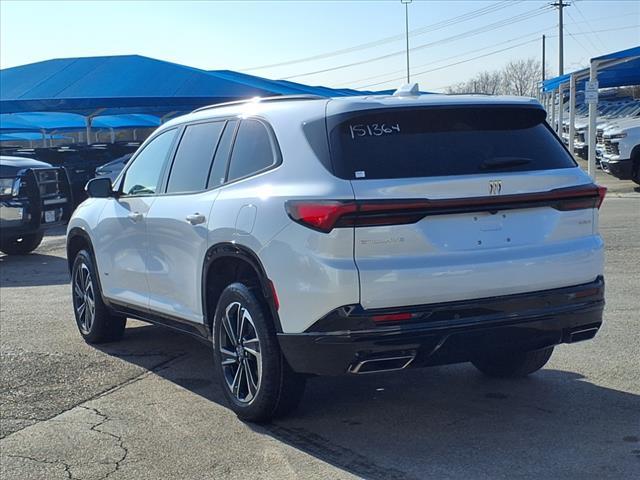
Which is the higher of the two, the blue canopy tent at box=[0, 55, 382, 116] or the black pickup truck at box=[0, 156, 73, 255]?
the blue canopy tent at box=[0, 55, 382, 116]

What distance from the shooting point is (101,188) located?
24.0 feet

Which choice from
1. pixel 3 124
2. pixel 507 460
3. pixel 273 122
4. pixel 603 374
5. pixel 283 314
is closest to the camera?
pixel 507 460

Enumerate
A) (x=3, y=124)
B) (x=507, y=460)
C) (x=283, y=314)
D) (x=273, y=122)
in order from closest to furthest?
(x=507, y=460), (x=283, y=314), (x=273, y=122), (x=3, y=124)

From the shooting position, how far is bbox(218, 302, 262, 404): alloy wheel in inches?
210

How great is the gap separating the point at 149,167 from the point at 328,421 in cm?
267

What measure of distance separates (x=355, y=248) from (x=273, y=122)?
121 centimetres

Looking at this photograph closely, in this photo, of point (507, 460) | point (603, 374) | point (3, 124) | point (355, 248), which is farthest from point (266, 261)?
point (3, 124)

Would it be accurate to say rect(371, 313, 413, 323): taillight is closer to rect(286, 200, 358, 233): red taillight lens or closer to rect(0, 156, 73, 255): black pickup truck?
rect(286, 200, 358, 233): red taillight lens

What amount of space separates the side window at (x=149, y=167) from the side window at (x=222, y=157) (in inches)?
33.8

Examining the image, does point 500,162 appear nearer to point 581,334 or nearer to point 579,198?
point 579,198

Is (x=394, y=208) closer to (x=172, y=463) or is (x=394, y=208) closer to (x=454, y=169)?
(x=454, y=169)

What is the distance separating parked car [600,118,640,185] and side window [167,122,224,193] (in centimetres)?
1579

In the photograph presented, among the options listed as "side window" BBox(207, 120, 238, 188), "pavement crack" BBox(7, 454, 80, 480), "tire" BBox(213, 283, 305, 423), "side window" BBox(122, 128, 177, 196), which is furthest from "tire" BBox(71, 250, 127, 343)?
"pavement crack" BBox(7, 454, 80, 480)

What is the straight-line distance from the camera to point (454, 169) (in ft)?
16.1
